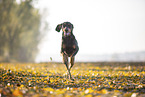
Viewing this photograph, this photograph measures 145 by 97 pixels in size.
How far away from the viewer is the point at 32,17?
27625 mm

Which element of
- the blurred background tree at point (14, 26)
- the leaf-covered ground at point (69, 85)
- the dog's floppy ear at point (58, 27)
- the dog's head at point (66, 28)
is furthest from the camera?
the blurred background tree at point (14, 26)

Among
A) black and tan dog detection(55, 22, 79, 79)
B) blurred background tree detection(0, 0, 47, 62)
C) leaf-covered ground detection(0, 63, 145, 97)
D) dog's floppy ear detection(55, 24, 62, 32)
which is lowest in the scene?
leaf-covered ground detection(0, 63, 145, 97)

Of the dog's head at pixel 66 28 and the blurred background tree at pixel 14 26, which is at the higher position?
the blurred background tree at pixel 14 26

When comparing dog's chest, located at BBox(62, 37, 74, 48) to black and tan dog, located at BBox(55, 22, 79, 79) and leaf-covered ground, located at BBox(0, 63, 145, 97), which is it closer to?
black and tan dog, located at BBox(55, 22, 79, 79)

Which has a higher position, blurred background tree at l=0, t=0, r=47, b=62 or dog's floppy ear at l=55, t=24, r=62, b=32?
blurred background tree at l=0, t=0, r=47, b=62

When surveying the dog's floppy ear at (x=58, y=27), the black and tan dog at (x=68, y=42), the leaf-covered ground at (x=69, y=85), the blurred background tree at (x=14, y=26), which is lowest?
the leaf-covered ground at (x=69, y=85)

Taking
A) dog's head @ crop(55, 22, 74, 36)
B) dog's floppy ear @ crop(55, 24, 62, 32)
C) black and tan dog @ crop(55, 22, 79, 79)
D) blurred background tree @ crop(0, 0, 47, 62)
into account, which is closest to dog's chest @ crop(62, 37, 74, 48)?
black and tan dog @ crop(55, 22, 79, 79)

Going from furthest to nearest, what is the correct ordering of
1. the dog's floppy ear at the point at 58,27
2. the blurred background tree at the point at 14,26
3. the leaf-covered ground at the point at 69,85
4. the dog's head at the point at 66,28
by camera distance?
1. the blurred background tree at the point at 14,26
2. the dog's floppy ear at the point at 58,27
3. the dog's head at the point at 66,28
4. the leaf-covered ground at the point at 69,85

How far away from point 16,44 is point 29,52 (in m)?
5.44

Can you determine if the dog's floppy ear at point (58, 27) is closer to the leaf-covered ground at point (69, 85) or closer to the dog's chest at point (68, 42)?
the dog's chest at point (68, 42)

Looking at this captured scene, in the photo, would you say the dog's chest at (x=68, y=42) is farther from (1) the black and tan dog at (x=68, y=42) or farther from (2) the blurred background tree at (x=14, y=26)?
(2) the blurred background tree at (x=14, y=26)

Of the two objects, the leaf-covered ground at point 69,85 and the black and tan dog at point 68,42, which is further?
the black and tan dog at point 68,42

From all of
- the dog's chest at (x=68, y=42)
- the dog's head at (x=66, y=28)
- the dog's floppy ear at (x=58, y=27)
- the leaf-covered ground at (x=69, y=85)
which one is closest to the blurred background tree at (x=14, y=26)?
the leaf-covered ground at (x=69, y=85)

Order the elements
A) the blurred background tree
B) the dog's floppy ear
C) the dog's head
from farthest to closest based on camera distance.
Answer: the blurred background tree
the dog's floppy ear
the dog's head
